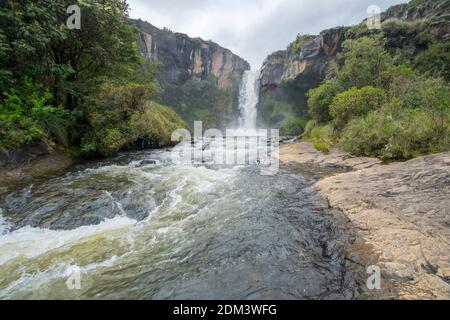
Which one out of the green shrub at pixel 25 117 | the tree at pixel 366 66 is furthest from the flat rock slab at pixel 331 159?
the green shrub at pixel 25 117

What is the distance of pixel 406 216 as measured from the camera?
13.2 ft

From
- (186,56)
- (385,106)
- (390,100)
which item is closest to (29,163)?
(385,106)

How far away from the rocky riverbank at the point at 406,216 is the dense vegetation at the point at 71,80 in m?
8.76

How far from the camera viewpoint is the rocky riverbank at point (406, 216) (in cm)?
282

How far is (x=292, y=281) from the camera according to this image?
3031 mm

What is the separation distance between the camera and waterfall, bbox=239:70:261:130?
1619 inches

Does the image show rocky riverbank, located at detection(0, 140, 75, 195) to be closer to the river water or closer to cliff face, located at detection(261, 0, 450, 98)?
the river water

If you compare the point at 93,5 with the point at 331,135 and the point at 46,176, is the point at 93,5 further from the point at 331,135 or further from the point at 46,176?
the point at 331,135

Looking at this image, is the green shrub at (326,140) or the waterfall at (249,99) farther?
the waterfall at (249,99)

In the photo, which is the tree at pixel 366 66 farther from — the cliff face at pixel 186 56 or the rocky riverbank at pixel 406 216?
the cliff face at pixel 186 56

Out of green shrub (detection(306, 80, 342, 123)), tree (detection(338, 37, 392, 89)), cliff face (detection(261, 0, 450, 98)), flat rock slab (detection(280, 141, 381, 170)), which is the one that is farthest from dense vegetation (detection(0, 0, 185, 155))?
cliff face (detection(261, 0, 450, 98))

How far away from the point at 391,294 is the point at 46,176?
9078 mm

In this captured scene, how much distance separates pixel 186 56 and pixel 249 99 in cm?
1673
